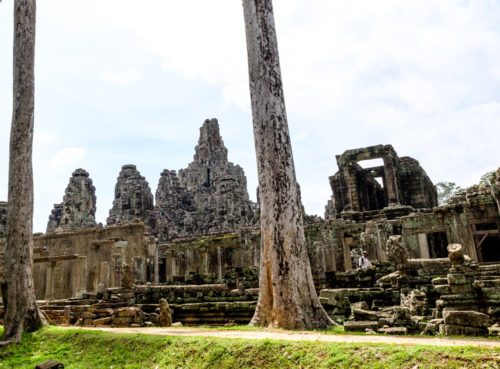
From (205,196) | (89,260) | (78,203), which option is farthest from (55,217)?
(89,260)

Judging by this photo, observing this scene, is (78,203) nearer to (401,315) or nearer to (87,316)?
(87,316)

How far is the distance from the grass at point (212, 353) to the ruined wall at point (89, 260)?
7596mm

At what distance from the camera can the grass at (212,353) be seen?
13.1ft

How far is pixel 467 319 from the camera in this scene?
6.02 metres

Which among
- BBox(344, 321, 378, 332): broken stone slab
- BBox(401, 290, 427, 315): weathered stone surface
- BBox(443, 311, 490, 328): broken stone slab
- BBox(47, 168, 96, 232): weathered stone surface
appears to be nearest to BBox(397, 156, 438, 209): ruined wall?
BBox(401, 290, 427, 315): weathered stone surface

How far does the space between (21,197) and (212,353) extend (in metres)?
6.08

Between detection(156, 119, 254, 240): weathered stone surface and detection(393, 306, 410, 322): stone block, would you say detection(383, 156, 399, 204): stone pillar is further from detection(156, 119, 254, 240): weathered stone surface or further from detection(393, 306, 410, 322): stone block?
detection(393, 306, 410, 322): stone block

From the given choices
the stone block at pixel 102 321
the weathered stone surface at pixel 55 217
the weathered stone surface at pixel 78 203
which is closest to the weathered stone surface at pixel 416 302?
the stone block at pixel 102 321

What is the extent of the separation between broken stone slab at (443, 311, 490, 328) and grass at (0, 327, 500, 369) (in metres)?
2.26

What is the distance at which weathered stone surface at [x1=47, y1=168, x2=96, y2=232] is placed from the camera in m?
34.2

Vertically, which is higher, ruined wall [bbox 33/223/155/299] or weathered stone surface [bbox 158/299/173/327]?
ruined wall [bbox 33/223/155/299]

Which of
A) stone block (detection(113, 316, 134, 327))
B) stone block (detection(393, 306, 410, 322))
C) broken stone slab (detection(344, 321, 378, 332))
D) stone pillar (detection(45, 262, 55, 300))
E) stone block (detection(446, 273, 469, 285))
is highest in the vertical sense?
stone pillar (detection(45, 262, 55, 300))

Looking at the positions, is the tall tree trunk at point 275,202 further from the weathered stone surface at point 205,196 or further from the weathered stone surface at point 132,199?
the weathered stone surface at point 132,199

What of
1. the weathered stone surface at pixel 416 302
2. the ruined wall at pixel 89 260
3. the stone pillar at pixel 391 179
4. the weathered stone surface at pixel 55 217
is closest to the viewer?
the weathered stone surface at pixel 416 302
